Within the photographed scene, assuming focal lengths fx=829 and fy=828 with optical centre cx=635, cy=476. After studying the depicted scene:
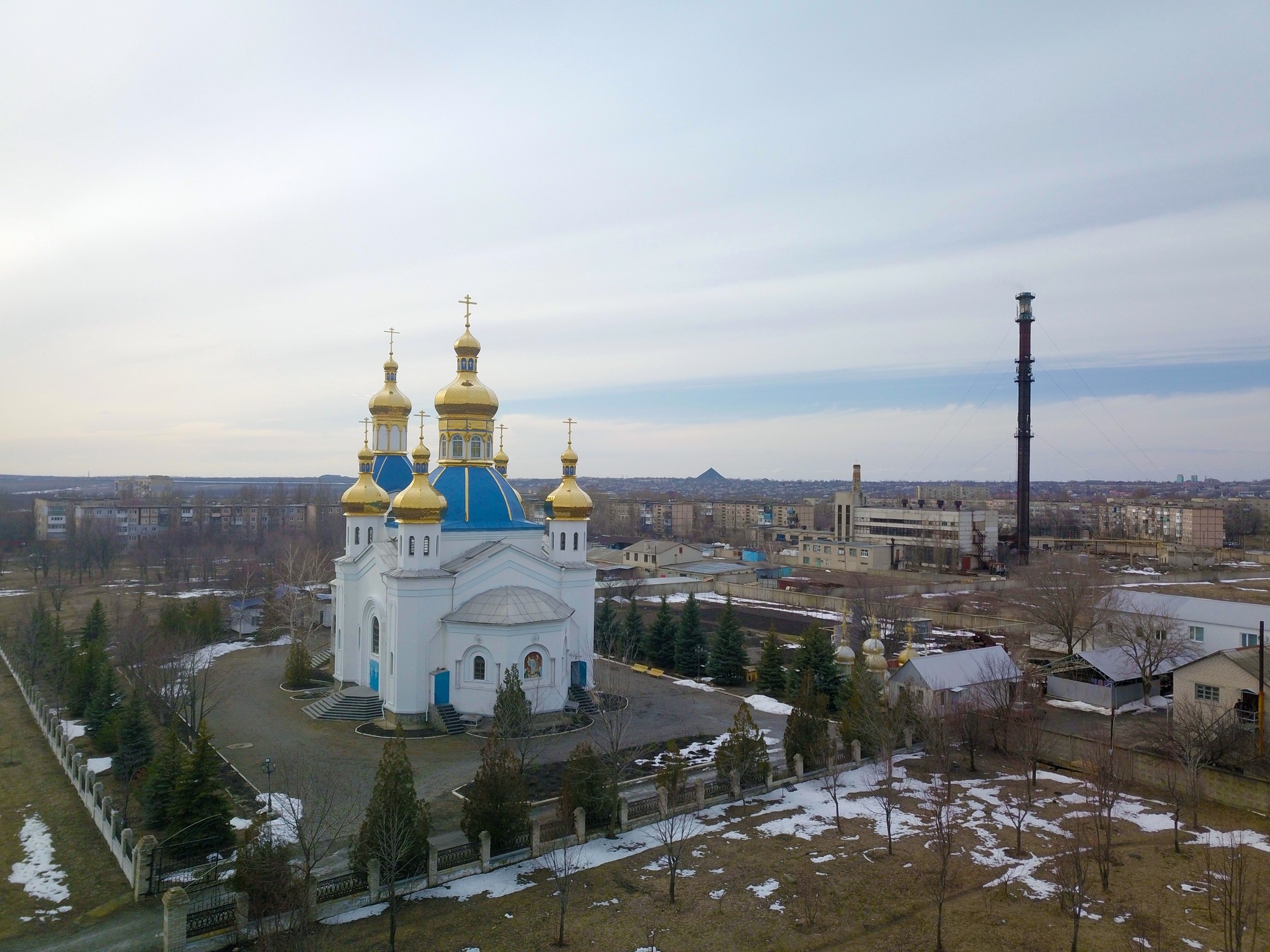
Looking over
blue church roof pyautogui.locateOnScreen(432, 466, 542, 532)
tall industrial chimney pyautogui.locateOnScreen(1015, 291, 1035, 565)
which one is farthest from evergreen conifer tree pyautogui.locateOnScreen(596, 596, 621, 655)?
tall industrial chimney pyautogui.locateOnScreen(1015, 291, 1035, 565)

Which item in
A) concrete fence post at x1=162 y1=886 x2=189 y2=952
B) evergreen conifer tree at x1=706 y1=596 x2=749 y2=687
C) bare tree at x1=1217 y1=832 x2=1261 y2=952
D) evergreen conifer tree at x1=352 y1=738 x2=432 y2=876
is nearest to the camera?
bare tree at x1=1217 y1=832 x2=1261 y2=952

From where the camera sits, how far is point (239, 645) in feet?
105

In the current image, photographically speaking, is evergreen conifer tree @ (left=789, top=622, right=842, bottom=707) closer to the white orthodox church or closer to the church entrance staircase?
the white orthodox church

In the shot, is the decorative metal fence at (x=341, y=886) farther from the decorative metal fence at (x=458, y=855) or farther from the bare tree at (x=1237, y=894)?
the bare tree at (x=1237, y=894)

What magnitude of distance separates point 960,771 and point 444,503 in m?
14.1

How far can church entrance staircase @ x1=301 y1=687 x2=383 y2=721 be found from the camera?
71.8 ft

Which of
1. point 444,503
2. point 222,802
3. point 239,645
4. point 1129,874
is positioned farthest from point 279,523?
point 1129,874

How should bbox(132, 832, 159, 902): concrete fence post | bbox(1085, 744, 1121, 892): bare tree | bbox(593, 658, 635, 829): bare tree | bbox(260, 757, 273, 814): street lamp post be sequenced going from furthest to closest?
bbox(593, 658, 635, 829): bare tree < bbox(260, 757, 273, 814): street lamp post < bbox(1085, 744, 1121, 892): bare tree < bbox(132, 832, 159, 902): concrete fence post

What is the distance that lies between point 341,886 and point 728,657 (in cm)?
1599

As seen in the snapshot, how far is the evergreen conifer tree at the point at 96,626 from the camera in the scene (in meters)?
28.3

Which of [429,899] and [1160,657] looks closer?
[429,899]

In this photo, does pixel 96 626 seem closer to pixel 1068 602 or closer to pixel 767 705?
pixel 767 705

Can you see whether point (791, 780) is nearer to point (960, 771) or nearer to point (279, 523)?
point (960, 771)

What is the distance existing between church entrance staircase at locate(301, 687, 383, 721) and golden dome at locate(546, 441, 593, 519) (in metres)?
7.10
